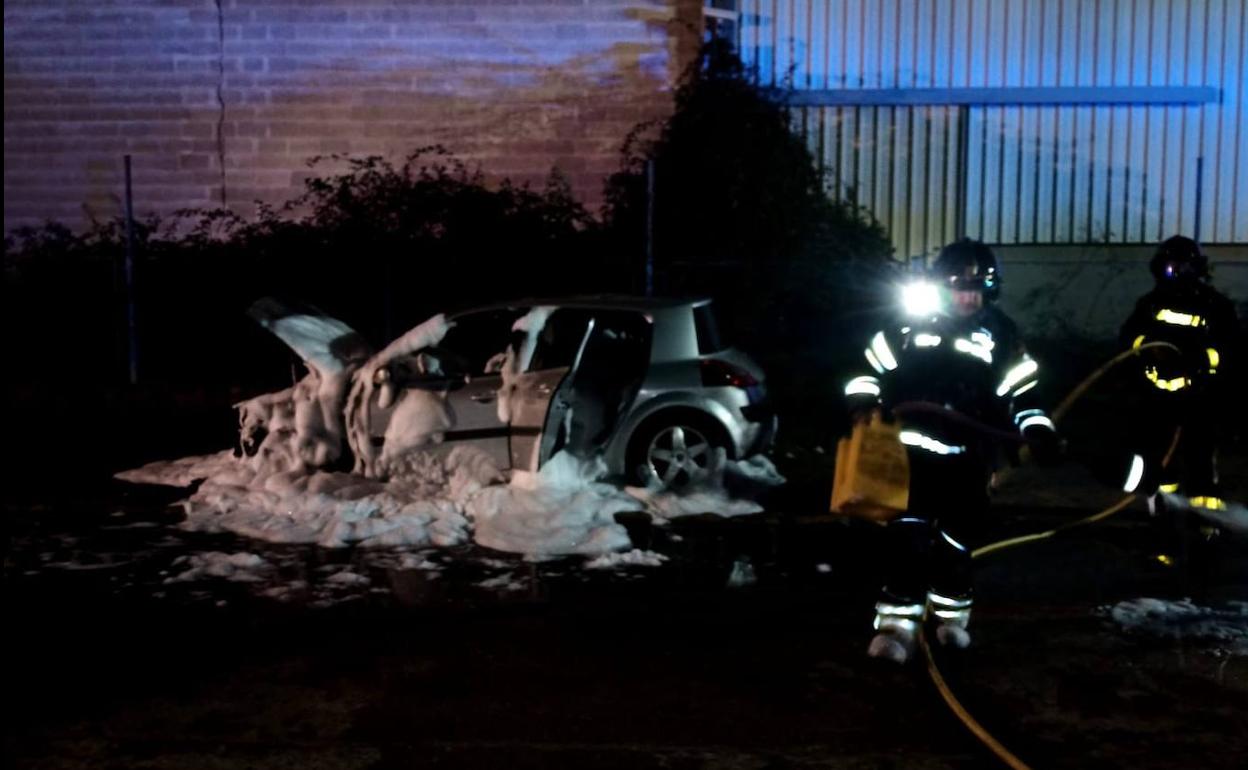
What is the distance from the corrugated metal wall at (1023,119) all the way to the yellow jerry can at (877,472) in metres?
9.51

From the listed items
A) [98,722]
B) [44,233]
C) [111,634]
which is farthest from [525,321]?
[44,233]

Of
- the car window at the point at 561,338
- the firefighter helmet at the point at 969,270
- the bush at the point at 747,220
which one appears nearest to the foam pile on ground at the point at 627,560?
the car window at the point at 561,338

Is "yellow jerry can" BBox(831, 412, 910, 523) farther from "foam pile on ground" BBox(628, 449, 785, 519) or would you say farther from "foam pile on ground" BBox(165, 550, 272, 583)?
"foam pile on ground" BBox(165, 550, 272, 583)

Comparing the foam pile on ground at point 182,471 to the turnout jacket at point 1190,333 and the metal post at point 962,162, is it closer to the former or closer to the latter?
the turnout jacket at point 1190,333

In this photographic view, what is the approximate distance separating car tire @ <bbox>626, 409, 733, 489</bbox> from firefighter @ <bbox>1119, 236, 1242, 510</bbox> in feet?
8.93

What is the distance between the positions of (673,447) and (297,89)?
9.08m

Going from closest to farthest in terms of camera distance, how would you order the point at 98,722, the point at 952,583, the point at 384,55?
the point at 98,722, the point at 952,583, the point at 384,55

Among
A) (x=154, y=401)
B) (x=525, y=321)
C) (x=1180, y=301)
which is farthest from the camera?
(x=154, y=401)

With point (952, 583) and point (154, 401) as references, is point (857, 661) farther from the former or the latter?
point (154, 401)

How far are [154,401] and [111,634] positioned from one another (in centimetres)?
685

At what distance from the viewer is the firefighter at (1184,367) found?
8203 mm

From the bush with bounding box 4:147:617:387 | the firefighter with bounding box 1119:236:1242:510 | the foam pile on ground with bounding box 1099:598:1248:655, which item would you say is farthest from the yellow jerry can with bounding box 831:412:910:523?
the bush with bounding box 4:147:617:387

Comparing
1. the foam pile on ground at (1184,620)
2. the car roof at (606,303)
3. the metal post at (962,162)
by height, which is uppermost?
the metal post at (962,162)

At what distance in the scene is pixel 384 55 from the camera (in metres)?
16.2
